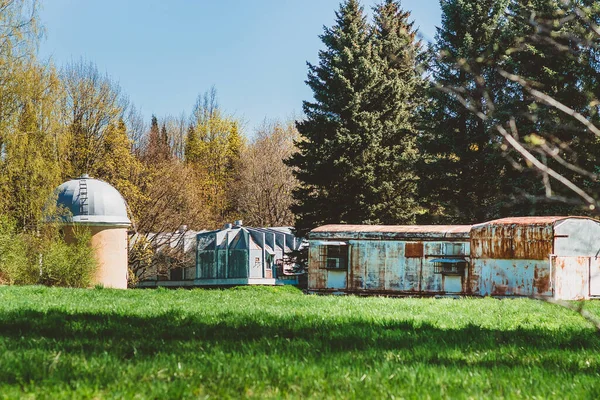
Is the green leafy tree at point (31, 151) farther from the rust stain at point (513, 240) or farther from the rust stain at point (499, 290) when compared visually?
the rust stain at point (499, 290)

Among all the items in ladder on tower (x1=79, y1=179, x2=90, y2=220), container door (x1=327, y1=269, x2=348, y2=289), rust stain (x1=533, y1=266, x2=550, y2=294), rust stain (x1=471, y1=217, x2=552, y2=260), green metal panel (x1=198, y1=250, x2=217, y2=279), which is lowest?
green metal panel (x1=198, y1=250, x2=217, y2=279)

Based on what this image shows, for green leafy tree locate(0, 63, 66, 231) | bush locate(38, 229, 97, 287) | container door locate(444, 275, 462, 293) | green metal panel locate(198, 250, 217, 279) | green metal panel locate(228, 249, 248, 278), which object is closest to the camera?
container door locate(444, 275, 462, 293)

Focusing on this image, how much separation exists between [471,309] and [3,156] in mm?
17920

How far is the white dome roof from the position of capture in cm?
2903

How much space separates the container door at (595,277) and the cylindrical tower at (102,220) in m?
18.8

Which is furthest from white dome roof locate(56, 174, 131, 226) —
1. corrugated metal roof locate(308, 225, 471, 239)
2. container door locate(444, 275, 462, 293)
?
container door locate(444, 275, 462, 293)

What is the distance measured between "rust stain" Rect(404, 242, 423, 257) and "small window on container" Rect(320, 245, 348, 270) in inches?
88.3

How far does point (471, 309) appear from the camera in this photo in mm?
12156

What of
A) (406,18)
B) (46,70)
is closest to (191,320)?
(46,70)

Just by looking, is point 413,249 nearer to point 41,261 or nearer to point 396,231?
point 396,231

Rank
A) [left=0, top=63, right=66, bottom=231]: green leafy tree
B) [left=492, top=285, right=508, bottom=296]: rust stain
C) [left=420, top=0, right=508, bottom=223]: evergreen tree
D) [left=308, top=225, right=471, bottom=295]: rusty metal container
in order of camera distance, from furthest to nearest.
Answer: [left=420, top=0, right=508, bottom=223]: evergreen tree → [left=0, top=63, right=66, bottom=231]: green leafy tree → [left=308, top=225, right=471, bottom=295]: rusty metal container → [left=492, top=285, right=508, bottom=296]: rust stain

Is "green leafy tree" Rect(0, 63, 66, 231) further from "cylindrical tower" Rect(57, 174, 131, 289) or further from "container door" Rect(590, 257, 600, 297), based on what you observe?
"container door" Rect(590, 257, 600, 297)

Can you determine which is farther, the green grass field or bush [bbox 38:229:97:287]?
bush [bbox 38:229:97:287]

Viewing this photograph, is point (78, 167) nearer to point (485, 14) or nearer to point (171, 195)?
point (171, 195)
